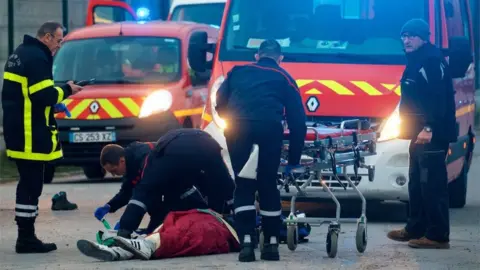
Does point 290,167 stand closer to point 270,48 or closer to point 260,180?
point 260,180

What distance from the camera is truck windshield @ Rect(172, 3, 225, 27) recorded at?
2167 cm

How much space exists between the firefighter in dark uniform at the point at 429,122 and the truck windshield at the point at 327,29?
6.59 ft

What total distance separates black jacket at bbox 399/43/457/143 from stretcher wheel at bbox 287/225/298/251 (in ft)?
4.12

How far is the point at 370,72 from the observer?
13039 mm

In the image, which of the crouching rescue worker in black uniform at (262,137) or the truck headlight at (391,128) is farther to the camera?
the truck headlight at (391,128)

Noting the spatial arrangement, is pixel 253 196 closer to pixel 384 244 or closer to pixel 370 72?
pixel 384 244

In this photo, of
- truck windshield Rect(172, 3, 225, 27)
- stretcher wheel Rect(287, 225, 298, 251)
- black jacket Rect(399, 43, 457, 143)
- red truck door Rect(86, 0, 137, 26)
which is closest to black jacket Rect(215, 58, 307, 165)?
stretcher wheel Rect(287, 225, 298, 251)

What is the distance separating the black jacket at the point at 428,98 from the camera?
10930 millimetres

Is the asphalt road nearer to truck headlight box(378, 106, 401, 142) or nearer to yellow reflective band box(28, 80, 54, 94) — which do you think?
truck headlight box(378, 106, 401, 142)

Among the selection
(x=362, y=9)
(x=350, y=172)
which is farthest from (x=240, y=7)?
(x=350, y=172)

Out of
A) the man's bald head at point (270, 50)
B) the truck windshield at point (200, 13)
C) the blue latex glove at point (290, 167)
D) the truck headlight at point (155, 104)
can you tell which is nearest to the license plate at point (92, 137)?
the truck headlight at point (155, 104)

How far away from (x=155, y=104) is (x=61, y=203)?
327cm

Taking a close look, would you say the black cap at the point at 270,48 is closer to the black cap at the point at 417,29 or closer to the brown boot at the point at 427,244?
the black cap at the point at 417,29

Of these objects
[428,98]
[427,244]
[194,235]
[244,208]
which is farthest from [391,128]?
[194,235]
